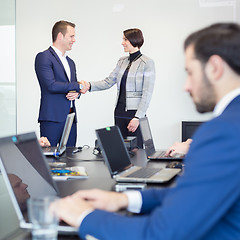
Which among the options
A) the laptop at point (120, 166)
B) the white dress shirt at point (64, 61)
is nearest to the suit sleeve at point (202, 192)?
the laptop at point (120, 166)

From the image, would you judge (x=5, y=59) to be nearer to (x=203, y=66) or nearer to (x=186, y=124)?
(x=186, y=124)

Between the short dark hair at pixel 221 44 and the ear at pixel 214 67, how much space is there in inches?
0.4

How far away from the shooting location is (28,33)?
Answer: 257 inches

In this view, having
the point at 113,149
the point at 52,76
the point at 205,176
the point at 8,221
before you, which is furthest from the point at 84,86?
the point at 205,176

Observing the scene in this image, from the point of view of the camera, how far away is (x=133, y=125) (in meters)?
4.35

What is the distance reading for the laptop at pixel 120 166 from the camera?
209 cm

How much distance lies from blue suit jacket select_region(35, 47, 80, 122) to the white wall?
2.06m

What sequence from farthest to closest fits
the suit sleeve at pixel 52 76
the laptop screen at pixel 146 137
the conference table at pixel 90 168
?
the suit sleeve at pixel 52 76
the laptop screen at pixel 146 137
the conference table at pixel 90 168

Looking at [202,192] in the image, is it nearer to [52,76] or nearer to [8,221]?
[8,221]

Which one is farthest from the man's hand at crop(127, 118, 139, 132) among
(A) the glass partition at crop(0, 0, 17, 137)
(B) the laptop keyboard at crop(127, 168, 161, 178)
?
(B) the laptop keyboard at crop(127, 168, 161, 178)

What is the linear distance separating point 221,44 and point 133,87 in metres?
3.32

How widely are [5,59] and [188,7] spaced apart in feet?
8.19

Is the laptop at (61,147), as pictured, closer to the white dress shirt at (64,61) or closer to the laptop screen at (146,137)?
the laptop screen at (146,137)

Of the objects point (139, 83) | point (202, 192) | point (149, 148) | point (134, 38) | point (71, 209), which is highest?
point (134, 38)
